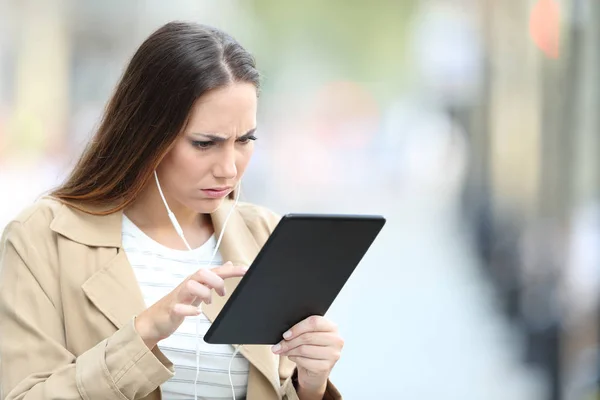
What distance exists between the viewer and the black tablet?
→ 1.63m

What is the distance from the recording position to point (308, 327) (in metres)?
1.79

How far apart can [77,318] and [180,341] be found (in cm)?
21

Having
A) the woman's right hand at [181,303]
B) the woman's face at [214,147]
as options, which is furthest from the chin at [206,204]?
the woman's right hand at [181,303]

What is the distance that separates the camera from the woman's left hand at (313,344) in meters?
1.80

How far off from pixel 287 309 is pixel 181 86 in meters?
Result: 0.49

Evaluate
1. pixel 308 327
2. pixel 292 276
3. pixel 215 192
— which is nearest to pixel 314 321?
pixel 308 327

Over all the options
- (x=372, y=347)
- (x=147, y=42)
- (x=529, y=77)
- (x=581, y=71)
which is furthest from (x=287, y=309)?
(x=529, y=77)

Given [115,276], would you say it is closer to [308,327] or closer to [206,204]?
[206,204]

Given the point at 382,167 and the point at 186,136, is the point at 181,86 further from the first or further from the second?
the point at 382,167

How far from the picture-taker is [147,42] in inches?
78.4

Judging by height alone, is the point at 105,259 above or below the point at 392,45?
above

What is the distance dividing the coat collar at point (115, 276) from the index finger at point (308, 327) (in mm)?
218

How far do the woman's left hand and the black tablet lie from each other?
2 centimetres

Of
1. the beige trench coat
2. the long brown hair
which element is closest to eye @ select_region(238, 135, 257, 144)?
the long brown hair
